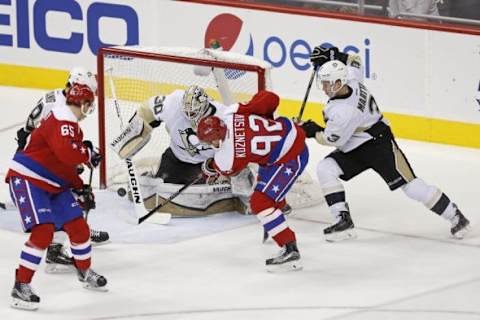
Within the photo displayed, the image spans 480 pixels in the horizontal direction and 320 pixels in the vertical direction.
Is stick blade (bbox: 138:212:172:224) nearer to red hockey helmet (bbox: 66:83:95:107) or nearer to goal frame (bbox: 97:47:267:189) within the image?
goal frame (bbox: 97:47:267:189)

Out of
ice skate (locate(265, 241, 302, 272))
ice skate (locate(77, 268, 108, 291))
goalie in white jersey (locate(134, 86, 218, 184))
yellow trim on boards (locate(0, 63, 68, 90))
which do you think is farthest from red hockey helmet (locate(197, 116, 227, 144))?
yellow trim on boards (locate(0, 63, 68, 90))

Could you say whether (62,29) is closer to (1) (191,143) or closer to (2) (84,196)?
(1) (191,143)

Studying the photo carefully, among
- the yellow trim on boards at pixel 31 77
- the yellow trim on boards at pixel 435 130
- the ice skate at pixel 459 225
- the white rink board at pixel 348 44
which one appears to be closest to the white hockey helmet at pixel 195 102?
the ice skate at pixel 459 225

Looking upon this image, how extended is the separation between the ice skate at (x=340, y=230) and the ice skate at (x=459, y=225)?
1.79ft

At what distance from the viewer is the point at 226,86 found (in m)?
8.73

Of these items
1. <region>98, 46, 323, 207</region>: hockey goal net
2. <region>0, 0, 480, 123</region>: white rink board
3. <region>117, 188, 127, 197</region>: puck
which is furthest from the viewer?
<region>0, 0, 480, 123</region>: white rink board

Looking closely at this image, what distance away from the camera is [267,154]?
24.7ft

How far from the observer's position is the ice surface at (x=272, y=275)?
703cm

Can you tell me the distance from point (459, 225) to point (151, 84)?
6.85 ft

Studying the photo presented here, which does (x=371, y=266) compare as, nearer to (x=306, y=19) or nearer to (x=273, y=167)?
(x=273, y=167)

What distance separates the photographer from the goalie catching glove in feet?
27.9

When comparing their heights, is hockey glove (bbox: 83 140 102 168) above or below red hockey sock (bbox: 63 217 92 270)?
above

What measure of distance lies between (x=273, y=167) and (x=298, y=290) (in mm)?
661

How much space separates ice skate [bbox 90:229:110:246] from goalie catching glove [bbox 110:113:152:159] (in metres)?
0.61
